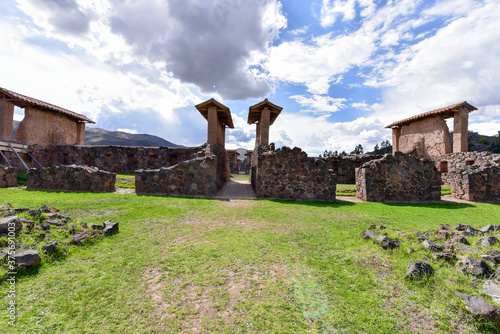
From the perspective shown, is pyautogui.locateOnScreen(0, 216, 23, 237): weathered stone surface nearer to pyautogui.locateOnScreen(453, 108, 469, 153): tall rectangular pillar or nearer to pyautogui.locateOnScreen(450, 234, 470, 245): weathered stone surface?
pyautogui.locateOnScreen(450, 234, 470, 245): weathered stone surface

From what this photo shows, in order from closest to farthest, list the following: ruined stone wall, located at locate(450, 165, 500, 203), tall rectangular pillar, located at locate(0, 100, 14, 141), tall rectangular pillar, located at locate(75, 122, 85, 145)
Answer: ruined stone wall, located at locate(450, 165, 500, 203)
tall rectangular pillar, located at locate(0, 100, 14, 141)
tall rectangular pillar, located at locate(75, 122, 85, 145)

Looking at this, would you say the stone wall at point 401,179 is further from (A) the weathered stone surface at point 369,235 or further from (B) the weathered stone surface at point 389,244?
(B) the weathered stone surface at point 389,244

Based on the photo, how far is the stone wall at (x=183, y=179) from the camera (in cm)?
1095

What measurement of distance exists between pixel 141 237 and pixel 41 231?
5.76 ft

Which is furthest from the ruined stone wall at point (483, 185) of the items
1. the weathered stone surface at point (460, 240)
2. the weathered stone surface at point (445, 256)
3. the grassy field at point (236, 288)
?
the weathered stone surface at point (445, 256)

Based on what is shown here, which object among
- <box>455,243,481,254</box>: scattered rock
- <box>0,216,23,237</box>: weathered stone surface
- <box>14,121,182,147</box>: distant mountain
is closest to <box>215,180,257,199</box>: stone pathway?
<box>0,216,23,237</box>: weathered stone surface

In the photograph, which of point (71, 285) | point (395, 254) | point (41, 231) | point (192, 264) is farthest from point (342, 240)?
point (41, 231)

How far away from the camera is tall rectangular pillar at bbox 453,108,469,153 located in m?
17.5

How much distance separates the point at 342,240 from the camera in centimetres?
465

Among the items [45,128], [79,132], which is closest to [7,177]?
[45,128]

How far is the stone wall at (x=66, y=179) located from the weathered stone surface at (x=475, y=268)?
44.1ft

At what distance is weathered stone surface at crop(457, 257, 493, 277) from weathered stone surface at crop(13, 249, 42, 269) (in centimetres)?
636

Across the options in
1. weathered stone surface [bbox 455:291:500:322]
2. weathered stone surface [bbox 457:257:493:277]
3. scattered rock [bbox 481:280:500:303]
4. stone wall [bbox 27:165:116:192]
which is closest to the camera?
weathered stone surface [bbox 455:291:500:322]

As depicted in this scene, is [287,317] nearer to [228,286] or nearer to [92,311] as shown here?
[228,286]
